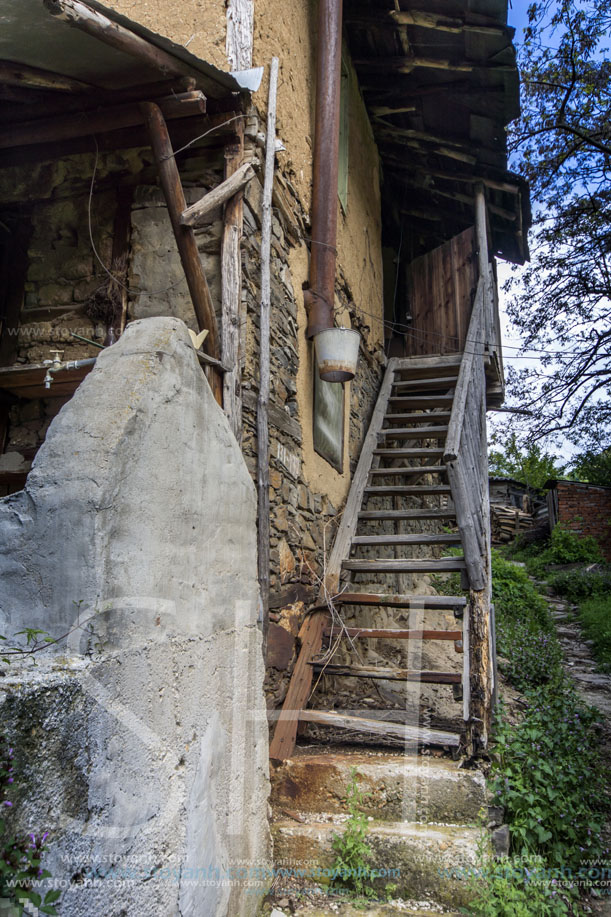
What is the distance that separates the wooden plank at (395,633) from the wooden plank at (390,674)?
21 centimetres

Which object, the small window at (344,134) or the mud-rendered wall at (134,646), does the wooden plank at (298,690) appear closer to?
the mud-rendered wall at (134,646)

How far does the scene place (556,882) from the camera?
317cm

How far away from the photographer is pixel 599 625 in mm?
9367

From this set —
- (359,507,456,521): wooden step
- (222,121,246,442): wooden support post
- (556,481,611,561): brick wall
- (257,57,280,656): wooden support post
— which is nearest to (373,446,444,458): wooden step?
(359,507,456,521): wooden step

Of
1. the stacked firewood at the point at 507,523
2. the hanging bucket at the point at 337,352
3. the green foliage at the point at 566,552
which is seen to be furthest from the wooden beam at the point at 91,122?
the stacked firewood at the point at 507,523

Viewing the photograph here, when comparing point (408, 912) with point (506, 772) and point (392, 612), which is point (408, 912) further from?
point (392, 612)

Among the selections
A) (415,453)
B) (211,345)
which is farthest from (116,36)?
(415,453)

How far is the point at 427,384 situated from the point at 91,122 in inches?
169

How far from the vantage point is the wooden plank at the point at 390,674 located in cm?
397

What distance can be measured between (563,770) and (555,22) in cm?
828

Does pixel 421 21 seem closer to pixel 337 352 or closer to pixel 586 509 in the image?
pixel 337 352

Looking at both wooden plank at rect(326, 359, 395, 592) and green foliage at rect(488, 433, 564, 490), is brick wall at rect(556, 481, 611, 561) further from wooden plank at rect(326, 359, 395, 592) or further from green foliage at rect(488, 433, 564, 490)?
wooden plank at rect(326, 359, 395, 592)

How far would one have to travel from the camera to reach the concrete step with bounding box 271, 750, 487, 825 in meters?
3.30

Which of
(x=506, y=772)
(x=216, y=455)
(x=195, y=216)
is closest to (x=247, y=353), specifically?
(x=195, y=216)
